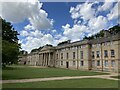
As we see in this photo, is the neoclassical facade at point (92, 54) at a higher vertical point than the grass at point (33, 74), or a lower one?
higher

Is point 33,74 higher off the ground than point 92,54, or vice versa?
point 92,54

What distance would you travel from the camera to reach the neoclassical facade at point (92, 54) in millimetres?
49906

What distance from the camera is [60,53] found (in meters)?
79.4

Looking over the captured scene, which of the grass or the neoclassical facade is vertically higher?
the neoclassical facade

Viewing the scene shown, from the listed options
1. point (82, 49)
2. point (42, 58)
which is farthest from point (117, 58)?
point (42, 58)

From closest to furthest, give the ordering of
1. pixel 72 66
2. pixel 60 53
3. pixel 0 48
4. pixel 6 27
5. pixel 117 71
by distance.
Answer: pixel 0 48, pixel 117 71, pixel 6 27, pixel 72 66, pixel 60 53

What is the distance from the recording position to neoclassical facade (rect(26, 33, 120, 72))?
49906mm

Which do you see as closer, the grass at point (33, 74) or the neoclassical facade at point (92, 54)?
the grass at point (33, 74)

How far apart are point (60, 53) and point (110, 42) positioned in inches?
1216

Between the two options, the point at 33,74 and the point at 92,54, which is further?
the point at 92,54

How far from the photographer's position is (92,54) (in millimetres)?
58406

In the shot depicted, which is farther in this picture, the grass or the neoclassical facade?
the neoclassical facade

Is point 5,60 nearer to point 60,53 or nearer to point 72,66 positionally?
point 72,66

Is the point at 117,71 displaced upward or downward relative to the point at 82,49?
downward
